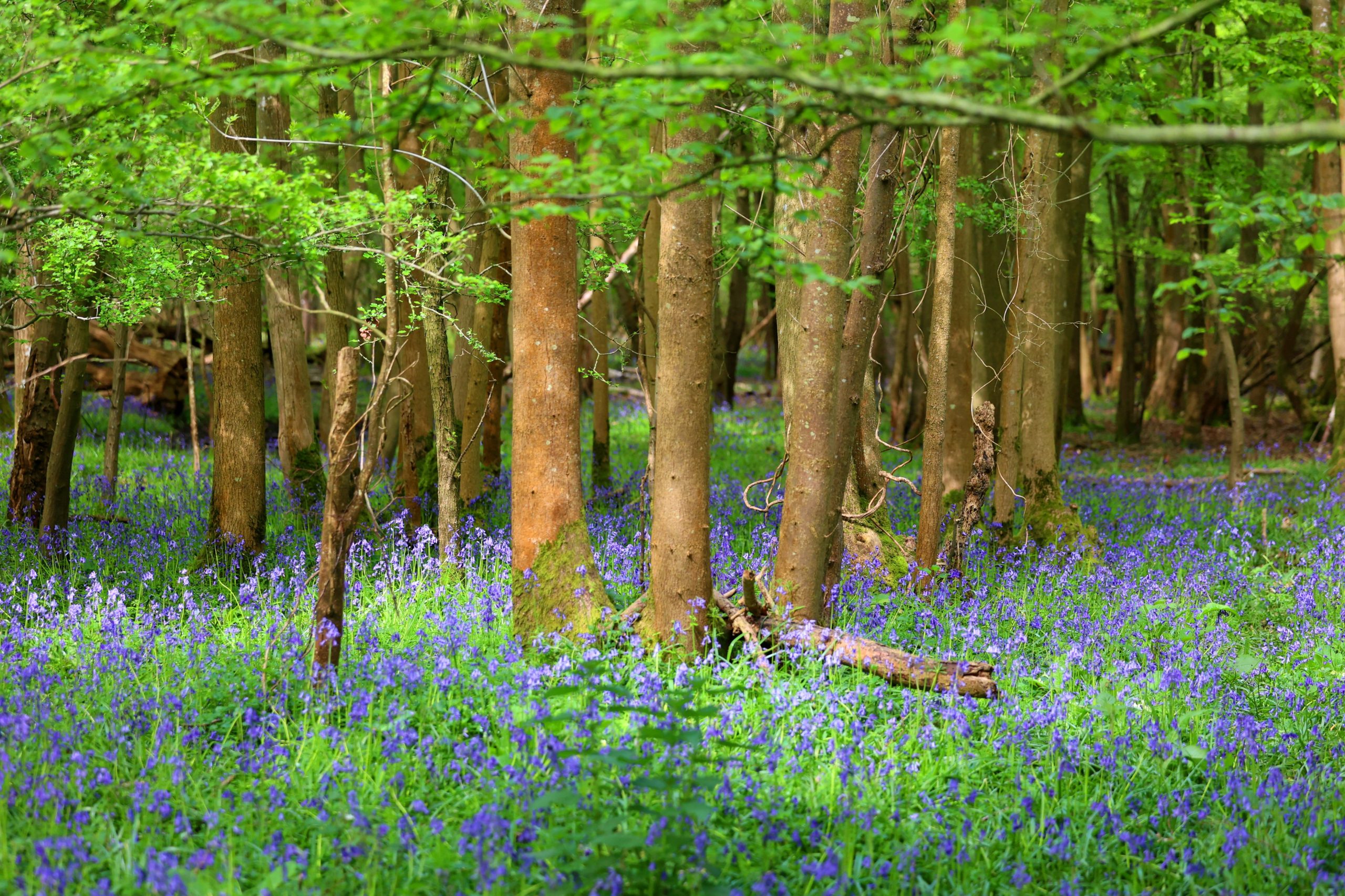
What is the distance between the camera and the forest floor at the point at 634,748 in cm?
348

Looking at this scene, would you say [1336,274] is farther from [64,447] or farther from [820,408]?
[64,447]

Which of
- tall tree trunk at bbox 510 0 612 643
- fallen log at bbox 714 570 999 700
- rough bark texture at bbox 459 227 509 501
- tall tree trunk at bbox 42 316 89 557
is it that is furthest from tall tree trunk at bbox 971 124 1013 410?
tall tree trunk at bbox 42 316 89 557

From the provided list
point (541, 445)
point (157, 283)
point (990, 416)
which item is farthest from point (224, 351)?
point (990, 416)

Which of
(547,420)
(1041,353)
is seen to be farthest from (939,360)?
(547,420)

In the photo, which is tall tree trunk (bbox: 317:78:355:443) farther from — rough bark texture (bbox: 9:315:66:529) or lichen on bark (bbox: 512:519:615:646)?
lichen on bark (bbox: 512:519:615:646)

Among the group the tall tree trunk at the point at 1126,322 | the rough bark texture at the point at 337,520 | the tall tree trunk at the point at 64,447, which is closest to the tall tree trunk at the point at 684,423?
the rough bark texture at the point at 337,520

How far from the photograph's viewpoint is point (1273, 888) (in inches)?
148

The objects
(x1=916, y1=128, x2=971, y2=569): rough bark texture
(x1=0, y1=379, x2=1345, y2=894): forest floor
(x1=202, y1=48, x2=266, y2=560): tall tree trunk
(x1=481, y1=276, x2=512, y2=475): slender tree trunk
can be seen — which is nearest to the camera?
(x1=0, y1=379, x2=1345, y2=894): forest floor

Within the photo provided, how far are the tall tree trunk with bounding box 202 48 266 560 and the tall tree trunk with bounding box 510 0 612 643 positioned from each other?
306 centimetres

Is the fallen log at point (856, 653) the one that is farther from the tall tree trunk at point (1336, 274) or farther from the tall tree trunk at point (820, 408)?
the tall tree trunk at point (1336, 274)

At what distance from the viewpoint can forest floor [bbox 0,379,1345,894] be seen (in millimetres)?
3484

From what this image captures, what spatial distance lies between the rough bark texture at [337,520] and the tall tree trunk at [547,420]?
3.79 ft

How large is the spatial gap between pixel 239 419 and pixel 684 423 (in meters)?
4.16

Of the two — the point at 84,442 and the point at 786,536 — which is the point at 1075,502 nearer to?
the point at 786,536
